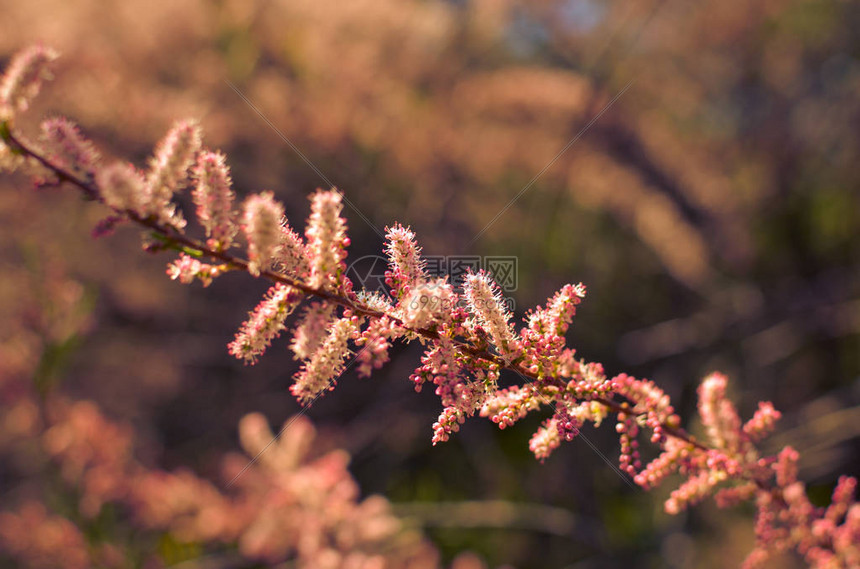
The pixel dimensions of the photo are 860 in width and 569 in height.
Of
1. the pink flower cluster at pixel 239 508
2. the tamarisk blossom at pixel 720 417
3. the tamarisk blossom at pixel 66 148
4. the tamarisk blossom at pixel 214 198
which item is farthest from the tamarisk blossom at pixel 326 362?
the pink flower cluster at pixel 239 508

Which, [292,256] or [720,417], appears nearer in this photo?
[292,256]

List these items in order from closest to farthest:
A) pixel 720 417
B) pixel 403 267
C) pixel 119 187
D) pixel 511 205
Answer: pixel 119 187 < pixel 403 267 < pixel 720 417 < pixel 511 205

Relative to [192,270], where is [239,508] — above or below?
above

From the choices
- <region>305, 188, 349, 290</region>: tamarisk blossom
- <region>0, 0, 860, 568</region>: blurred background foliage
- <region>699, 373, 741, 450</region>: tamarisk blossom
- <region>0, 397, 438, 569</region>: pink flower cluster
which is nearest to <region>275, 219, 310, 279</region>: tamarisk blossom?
<region>305, 188, 349, 290</region>: tamarisk blossom

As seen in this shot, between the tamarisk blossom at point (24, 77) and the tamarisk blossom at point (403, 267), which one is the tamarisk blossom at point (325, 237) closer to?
the tamarisk blossom at point (403, 267)

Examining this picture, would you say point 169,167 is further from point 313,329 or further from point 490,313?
point 490,313

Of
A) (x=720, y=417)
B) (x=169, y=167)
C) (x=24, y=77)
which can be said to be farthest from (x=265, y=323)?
(x=720, y=417)
